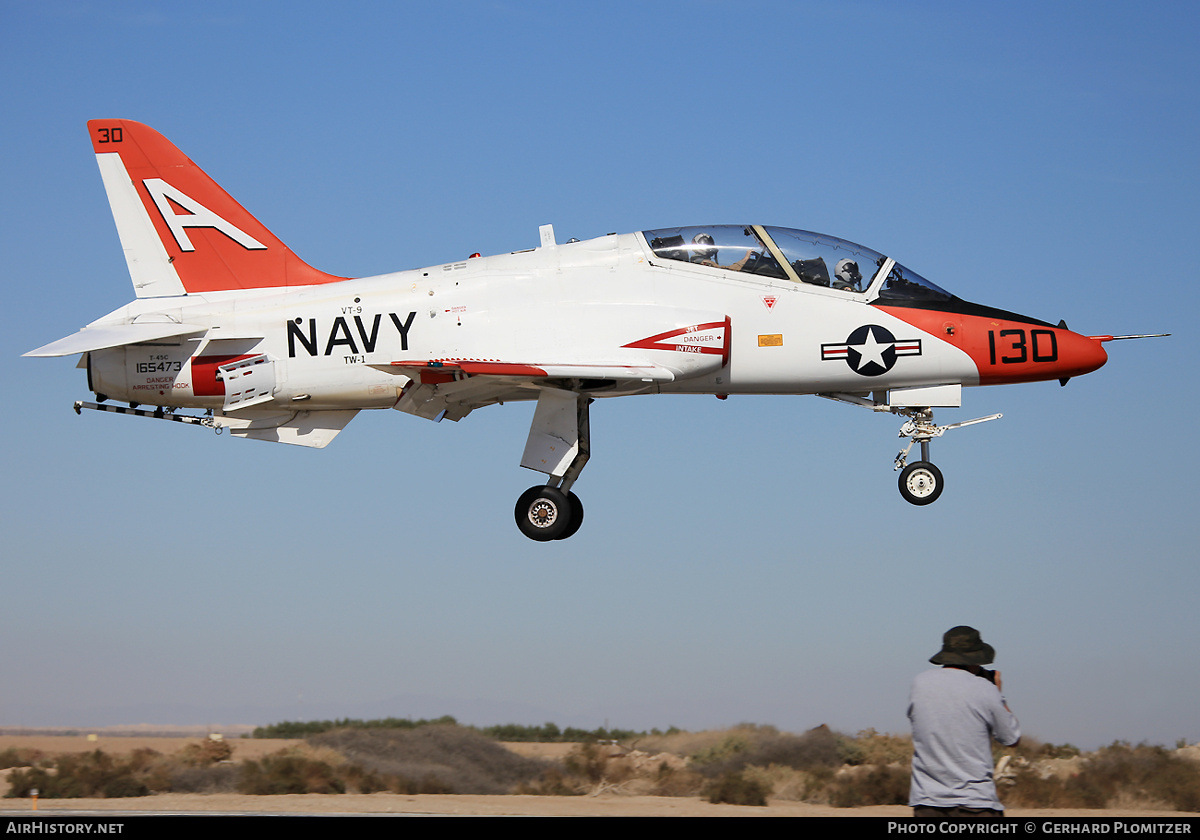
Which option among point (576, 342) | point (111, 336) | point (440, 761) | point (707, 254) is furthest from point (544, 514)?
point (111, 336)

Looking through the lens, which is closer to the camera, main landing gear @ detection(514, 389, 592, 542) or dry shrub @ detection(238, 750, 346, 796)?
dry shrub @ detection(238, 750, 346, 796)

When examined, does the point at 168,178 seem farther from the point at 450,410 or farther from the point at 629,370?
the point at 629,370

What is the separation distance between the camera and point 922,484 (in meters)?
16.8

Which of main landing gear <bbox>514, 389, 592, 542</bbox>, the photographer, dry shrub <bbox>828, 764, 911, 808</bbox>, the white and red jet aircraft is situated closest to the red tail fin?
the white and red jet aircraft

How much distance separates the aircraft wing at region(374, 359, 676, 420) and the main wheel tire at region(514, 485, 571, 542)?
154 cm

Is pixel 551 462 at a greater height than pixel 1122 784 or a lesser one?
greater

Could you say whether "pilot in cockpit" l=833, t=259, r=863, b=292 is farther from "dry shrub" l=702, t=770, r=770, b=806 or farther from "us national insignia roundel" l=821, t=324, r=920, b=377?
"dry shrub" l=702, t=770, r=770, b=806

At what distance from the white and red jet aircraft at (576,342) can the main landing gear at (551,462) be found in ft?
0.07

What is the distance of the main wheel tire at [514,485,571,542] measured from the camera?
16656 millimetres

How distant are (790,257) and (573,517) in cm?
482

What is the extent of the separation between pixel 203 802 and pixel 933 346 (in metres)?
11.2

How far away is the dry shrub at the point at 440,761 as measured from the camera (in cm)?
1448

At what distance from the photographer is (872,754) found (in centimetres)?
1518

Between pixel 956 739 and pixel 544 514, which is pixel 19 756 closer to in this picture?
pixel 544 514
